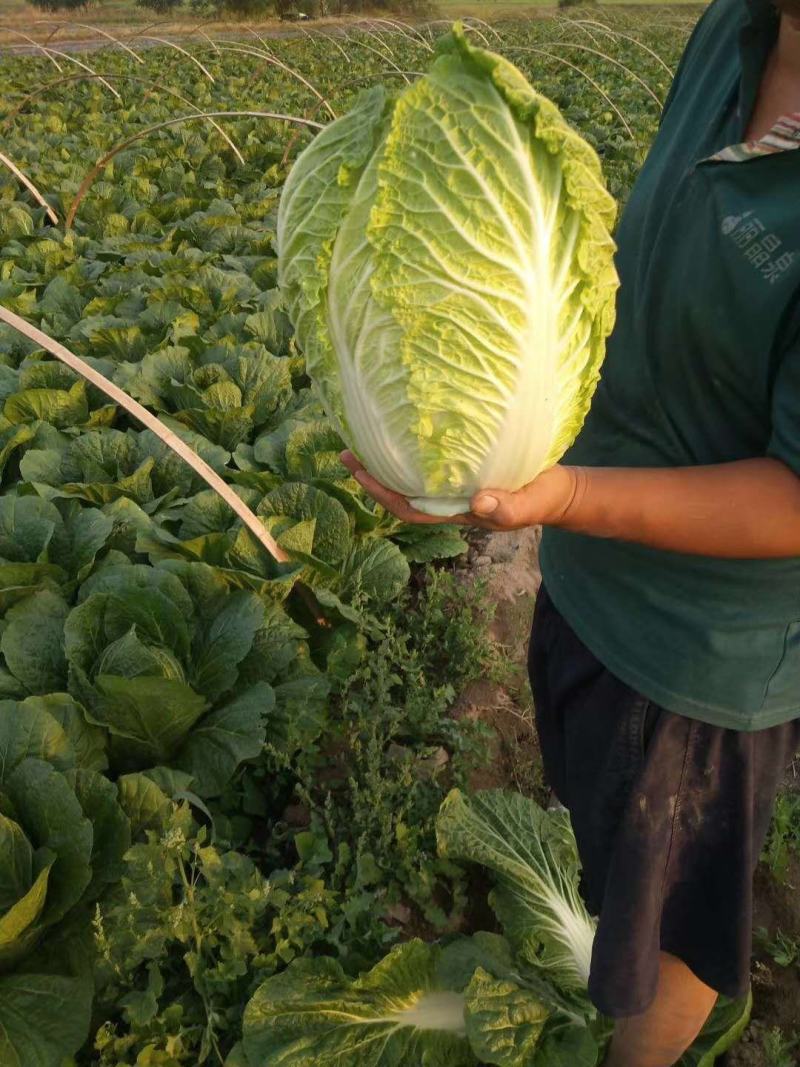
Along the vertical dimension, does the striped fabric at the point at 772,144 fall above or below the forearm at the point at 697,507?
above

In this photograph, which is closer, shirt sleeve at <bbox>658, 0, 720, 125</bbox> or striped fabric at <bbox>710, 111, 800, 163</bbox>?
striped fabric at <bbox>710, 111, 800, 163</bbox>

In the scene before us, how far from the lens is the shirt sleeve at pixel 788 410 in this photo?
1.16m

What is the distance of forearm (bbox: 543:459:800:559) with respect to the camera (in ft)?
4.10

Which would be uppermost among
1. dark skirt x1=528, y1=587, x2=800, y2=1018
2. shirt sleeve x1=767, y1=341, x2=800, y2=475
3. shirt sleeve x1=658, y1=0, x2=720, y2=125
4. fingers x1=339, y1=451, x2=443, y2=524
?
shirt sleeve x1=658, y1=0, x2=720, y2=125

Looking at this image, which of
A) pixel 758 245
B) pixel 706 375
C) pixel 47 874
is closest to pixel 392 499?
pixel 706 375

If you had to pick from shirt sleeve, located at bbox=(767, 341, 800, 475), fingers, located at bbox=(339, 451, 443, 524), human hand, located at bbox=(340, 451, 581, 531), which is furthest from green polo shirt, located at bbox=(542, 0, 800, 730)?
fingers, located at bbox=(339, 451, 443, 524)

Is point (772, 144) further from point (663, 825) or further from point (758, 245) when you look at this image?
point (663, 825)

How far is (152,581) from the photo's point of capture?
2.93 meters

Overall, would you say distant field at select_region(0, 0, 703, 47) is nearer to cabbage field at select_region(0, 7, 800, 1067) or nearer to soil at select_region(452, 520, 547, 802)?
Result: cabbage field at select_region(0, 7, 800, 1067)

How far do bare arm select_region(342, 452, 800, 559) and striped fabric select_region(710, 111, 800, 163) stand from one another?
445 millimetres

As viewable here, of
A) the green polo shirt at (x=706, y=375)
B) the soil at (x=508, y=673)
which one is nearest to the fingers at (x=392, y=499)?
the green polo shirt at (x=706, y=375)

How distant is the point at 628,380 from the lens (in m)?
1.52

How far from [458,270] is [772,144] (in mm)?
478

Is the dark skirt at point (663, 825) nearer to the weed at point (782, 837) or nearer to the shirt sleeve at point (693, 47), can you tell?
the shirt sleeve at point (693, 47)
